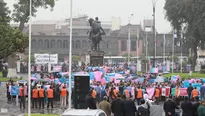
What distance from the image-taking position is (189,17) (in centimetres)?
7794

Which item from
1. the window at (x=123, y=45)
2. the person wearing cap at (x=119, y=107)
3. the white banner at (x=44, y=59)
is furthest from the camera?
the window at (x=123, y=45)

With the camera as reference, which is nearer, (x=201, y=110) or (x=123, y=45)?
(x=201, y=110)

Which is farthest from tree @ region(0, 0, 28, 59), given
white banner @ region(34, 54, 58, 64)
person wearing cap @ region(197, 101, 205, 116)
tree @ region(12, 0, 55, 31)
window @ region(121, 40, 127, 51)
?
window @ region(121, 40, 127, 51)

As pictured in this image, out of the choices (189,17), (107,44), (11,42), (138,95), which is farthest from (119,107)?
(107,44)

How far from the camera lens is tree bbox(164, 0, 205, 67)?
75.2 m

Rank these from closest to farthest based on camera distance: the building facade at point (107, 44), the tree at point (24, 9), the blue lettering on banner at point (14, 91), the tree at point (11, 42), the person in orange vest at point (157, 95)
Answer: the person in orange vest at point (157, 95), the blue lettering on banner at point (14, 91), the tree at point (11, 42), the tree at point (24, 9), the building facade at point (107, 44)

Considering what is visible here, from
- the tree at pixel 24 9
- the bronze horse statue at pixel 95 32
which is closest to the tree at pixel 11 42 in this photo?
the bronze horse statue at pixel 95 32

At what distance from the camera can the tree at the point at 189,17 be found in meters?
75.2

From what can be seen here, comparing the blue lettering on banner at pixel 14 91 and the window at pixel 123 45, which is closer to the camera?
the blue lettering on banner at pixel 14 91

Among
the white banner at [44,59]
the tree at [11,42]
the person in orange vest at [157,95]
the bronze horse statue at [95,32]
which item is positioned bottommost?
the person in orange vest at [157,95]

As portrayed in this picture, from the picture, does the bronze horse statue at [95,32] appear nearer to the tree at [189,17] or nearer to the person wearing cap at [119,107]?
the tree at [189,17]

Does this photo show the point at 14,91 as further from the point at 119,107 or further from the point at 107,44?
the point at 107,44

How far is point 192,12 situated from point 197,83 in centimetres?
3921

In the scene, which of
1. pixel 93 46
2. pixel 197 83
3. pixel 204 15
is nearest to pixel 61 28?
pixel 204 15
